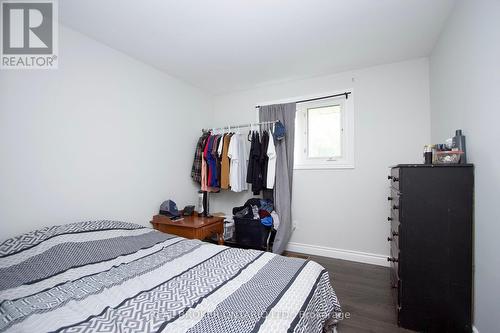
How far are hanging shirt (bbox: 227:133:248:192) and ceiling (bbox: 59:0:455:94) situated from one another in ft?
3.04

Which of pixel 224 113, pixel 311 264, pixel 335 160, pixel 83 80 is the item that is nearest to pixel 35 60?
pixel 83 80

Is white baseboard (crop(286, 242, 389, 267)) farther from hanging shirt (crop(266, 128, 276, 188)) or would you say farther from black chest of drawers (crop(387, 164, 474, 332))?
black chest of drawers (crop(387, 164, 474, 332))

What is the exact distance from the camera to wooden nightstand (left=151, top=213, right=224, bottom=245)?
92.7 inches

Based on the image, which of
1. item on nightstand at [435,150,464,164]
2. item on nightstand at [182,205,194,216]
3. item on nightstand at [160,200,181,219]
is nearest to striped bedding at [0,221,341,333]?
item on nightstand at [160,200,181,219]

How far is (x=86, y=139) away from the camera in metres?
1.97

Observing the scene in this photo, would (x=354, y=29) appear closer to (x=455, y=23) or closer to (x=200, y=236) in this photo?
(x=455, y=23)

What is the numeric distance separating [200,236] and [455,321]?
82.8 inches

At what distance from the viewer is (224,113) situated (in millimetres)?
3545

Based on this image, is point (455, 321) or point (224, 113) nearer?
point (455, 321)

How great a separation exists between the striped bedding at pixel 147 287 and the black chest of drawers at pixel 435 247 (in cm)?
59

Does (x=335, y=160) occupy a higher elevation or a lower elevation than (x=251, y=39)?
lower

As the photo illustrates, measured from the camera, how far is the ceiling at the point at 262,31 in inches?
65.2

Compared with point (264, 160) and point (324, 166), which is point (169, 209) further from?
point (324, 166)

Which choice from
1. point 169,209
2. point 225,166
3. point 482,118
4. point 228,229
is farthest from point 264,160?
point 482,118
